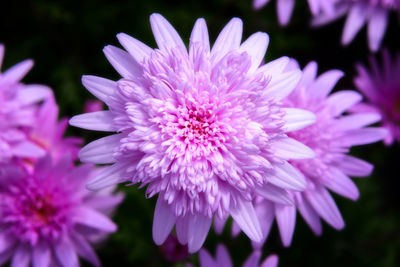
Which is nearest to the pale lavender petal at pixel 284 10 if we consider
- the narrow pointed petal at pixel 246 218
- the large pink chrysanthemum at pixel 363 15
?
the large pink chrysanthemum at pixel 363 15

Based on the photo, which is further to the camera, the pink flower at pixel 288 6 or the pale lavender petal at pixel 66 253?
the pink flower at pixel 288 6

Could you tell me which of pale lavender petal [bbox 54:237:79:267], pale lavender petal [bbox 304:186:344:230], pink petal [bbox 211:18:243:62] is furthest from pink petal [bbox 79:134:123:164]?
pale lavender petal [bbox 304:186:344:230]

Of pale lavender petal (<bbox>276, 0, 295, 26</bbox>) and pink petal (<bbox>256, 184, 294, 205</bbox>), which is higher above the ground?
pale lavender petal (<bbox>276, 0, 295, 26</bbox>)

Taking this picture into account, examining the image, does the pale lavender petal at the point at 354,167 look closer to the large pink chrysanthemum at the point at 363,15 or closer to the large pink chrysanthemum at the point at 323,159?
the large pink chrysanthemum at the point at 323,159

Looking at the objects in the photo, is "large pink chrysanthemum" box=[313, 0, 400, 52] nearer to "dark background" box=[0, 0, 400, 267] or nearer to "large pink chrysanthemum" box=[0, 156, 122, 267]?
"dark background" box=[0, 0, 400, 267]

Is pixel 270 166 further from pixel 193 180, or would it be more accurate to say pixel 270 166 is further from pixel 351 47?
pixel 351 47

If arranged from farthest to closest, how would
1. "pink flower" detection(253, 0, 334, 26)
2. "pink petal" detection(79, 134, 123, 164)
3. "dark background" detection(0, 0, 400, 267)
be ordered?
"dark background" detection(0, 0, 400, 267), "pink flower" detection(253, 0, 334, 26), "pink petal" detection(79, 134, 123, 164)
